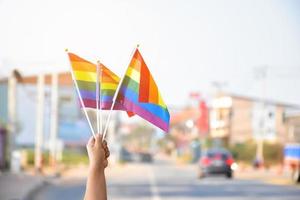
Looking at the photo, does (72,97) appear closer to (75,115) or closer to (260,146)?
(75,115)

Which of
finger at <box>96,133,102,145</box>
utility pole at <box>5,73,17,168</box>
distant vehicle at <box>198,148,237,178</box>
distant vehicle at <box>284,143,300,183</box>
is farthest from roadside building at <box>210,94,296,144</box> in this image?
finger at <box>96,133,102,145</box>

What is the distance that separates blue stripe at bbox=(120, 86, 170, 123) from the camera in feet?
14.0

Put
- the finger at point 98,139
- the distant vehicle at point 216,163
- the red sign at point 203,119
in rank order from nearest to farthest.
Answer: the finger at point 98,139
the distant vehicle at point 216,163
the red sign at point 203,119

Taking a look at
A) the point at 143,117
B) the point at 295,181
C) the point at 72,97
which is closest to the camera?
the point at 143,117

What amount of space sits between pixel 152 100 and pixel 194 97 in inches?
1947

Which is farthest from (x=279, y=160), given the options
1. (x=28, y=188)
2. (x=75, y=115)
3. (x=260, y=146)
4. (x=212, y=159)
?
(x=75, y=115)

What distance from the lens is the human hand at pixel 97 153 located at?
379cm

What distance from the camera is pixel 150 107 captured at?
4.36 meters

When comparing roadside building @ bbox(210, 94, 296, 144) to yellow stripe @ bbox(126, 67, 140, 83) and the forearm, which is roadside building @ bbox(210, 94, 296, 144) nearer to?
yellow stripe @ bbox(126, 67, 140, 83)

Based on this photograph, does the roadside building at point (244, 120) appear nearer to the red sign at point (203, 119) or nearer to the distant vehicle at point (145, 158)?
the red sign at point (203, 119)

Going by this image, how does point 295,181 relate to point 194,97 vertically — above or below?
below

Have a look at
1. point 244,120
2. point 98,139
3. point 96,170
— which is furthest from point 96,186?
point 244,120

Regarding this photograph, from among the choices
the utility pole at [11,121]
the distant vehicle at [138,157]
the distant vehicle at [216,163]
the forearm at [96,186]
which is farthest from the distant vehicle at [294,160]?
the distant vehicle at [138,157]

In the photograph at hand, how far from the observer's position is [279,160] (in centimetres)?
5416
